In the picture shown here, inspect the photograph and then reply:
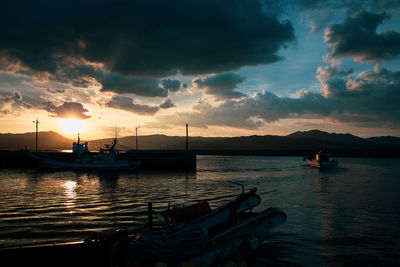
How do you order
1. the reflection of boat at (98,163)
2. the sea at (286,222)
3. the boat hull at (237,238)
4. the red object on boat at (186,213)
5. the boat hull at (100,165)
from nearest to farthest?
the boat hull at (237,238)
the sea at (286,222)
the red object on boat at (186,213)
the boat hull at (100,165)
the reflection of boat at (98,163)

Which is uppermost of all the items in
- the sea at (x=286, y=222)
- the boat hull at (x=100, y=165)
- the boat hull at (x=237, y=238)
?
the boat hull at (x=237, y=238)

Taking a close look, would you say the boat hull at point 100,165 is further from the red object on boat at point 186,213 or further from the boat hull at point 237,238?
the boat hull at point 237,238

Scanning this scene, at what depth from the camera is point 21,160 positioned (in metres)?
66.1

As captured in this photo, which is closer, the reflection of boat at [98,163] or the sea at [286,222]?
the sea at [286,222]

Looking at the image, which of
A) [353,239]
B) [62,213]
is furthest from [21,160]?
[353,239]

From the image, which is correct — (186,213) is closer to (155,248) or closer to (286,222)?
(155,248)

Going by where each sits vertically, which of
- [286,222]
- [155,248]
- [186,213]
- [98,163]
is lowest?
[286,222]

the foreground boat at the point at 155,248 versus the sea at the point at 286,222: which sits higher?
the foreground boat at the point at 155,248

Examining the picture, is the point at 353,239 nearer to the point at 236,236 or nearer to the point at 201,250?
the point at 236,236

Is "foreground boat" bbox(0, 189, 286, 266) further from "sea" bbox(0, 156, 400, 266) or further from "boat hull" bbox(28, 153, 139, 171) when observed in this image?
"boat hull" bbox(28, 153, 139, 171)

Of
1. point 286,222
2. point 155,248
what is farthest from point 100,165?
point 155,248

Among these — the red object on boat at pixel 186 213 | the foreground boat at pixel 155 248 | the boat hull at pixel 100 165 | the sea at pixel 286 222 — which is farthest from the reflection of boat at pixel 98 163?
the foreground boat at pixel 155 248

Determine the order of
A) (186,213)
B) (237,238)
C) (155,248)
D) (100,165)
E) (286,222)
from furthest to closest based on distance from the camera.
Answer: (100,165)
(286,222)
(186,213)
(237,238)
(155,248)

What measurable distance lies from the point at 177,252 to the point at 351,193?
1099 inches
